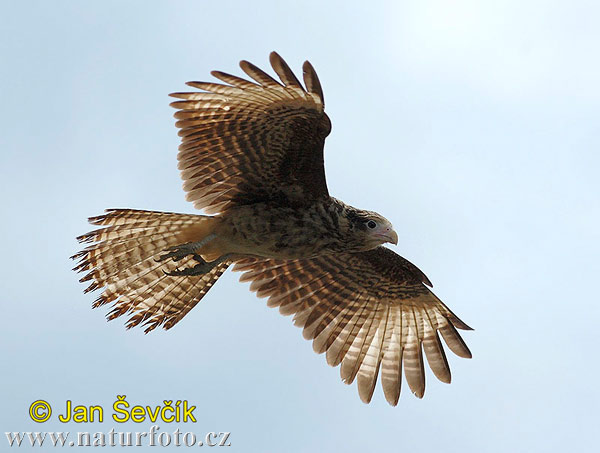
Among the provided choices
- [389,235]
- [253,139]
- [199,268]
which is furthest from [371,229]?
[199,268]

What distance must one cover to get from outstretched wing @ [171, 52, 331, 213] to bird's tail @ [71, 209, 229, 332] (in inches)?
17.4

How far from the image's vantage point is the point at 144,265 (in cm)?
1185

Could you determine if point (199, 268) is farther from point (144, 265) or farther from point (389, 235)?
point (389, 235)

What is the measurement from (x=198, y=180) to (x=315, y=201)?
4.58ft

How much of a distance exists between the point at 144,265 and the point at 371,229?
273cm

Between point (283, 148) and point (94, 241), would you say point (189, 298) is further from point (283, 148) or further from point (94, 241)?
point (283, 148)

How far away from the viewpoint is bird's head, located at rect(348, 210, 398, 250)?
11711 mm

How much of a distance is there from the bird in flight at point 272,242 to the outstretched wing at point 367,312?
0.05 ft

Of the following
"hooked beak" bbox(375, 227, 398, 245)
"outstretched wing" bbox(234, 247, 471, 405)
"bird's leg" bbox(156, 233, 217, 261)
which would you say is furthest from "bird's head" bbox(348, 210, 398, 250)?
"bird's leg" bbox(156, 233, 217, 261)

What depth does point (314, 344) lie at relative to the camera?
13.1 metres

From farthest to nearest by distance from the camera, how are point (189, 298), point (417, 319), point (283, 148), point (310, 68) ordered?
point (417, 319)
point (189, 298)
point (283, 148)
point (310, 68)

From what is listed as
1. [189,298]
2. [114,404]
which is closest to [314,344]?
[189,298]

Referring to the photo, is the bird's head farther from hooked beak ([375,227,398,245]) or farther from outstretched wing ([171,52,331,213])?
outstretched wing ([171,52,331,213])

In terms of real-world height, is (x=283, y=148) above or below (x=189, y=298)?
above
